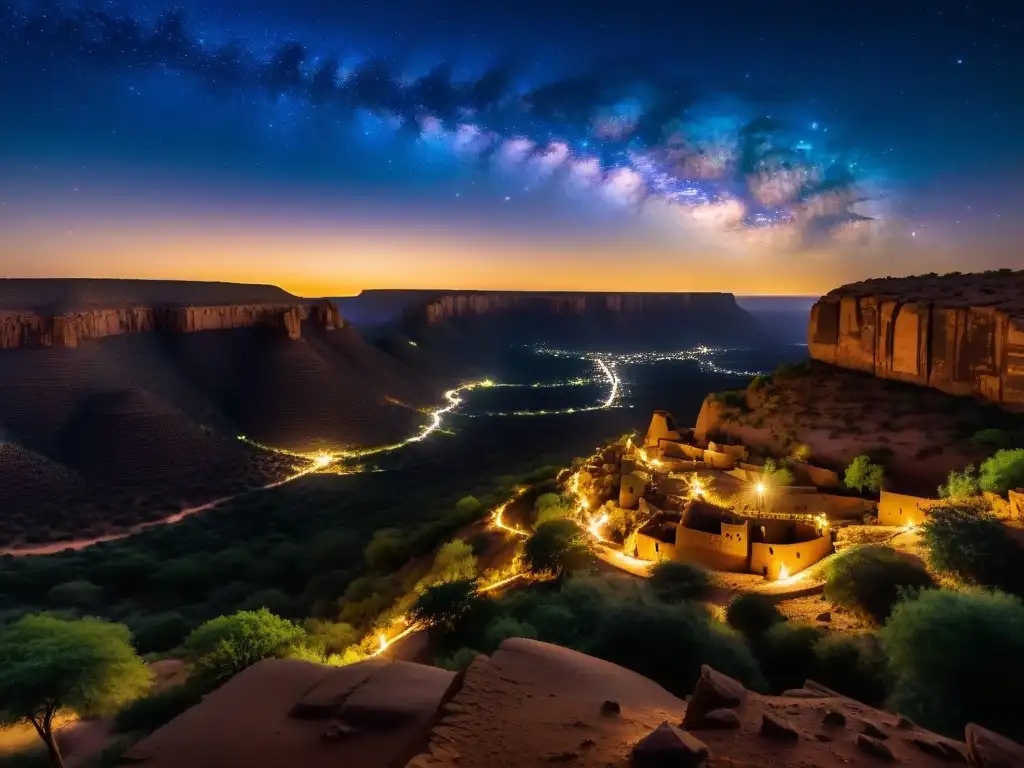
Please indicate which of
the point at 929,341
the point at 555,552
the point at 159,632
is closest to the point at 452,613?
the point at 555,552

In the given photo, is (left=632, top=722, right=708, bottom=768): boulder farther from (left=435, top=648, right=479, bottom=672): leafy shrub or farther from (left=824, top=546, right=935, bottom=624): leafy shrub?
(left=824, top=546, right=935, bottom=624): leafy shrub

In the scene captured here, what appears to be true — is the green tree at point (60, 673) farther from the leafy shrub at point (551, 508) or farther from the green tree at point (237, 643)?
the leafy shrub at point (551, 508)

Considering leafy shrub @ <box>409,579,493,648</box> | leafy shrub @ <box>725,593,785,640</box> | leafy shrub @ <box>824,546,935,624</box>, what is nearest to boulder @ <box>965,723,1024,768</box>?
leafy shrub @ <box>725,593,785,640</box>

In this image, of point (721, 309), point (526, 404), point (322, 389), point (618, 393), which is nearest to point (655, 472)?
point (322, 389)

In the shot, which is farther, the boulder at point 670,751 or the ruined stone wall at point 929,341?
the ruined stone wall at point 929,341

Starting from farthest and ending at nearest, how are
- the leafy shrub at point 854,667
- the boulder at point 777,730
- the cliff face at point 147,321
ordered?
the cliff face at point 147,321, the leafy shrub at point 854,667, the boulder at point 777,730

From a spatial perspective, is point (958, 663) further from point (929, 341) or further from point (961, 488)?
point (929, 341)

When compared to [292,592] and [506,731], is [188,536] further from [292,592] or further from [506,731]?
[506,731]

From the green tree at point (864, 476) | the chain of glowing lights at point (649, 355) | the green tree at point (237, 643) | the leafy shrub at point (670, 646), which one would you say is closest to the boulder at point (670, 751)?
the leafy shrub at point (670, 646)
